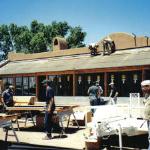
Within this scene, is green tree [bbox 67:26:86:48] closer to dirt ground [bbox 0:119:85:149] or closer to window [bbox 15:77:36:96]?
window [bbox 15:77:36:96]

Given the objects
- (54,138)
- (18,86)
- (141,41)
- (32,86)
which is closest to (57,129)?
(54,138)

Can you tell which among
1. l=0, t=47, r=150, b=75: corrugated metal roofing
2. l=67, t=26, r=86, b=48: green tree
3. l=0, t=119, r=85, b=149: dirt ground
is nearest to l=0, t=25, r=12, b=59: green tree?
l=67, t=26, r=86, b=48: green tree

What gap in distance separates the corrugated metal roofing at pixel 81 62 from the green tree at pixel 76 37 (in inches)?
1137

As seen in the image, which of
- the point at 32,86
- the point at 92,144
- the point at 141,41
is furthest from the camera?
the point at 32,86

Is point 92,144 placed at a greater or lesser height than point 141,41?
lesser

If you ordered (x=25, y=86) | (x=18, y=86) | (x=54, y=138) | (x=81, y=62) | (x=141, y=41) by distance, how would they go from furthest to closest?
(x=18, y=86) → (x=25, y=86) → (x=81, y=62) → (x=141, y=41) → (x=54, y=138)

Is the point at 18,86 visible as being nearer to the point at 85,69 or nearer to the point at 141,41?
the point at 85,69

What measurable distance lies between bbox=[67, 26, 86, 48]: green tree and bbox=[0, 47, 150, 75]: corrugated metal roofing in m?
28.9

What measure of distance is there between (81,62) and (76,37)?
35.8 meters

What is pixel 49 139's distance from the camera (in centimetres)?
998

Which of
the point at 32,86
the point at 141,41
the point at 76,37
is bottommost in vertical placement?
the point at 32,86

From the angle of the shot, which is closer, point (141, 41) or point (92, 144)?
point (92, 144)

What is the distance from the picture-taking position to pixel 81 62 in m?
24.6

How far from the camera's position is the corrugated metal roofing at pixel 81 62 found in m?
21.1
